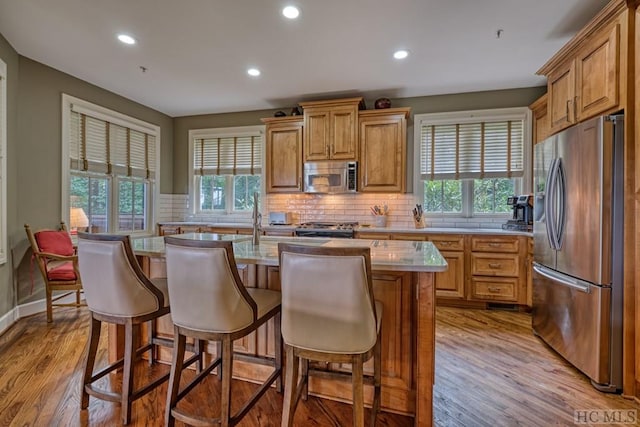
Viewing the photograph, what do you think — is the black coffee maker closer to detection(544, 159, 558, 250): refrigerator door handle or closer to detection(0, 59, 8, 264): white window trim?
detection(544, 159, 558, 250): refrigerator door handle

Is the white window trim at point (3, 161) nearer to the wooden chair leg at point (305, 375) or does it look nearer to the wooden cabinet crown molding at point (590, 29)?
the wooden chair leg at point (305, 375)

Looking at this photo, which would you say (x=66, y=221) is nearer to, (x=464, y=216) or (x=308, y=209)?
(x=308, y=209)

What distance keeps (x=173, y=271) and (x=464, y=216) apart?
372cm

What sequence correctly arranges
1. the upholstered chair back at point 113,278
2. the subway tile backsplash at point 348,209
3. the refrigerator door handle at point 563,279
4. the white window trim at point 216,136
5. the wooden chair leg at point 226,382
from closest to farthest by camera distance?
1. the wooden chair leg at point 226,382
2. the upholstered chair back at point 113,278
3. the refrigerator door handle at point 563,279
4. the subway tile backsplash at point 348,209
5. the white window trim at point 216,136

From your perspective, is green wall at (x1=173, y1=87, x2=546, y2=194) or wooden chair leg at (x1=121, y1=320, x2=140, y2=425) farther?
green wall at (x1=173, y1=87, x2=546, y2=194)

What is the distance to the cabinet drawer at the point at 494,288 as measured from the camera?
3.49m

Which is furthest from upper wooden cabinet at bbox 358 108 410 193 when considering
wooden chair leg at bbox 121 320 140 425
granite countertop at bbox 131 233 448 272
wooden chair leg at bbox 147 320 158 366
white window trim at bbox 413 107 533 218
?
wooden chair leg at bbox 121 320 140 425

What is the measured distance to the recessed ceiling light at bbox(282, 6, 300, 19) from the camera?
236cm

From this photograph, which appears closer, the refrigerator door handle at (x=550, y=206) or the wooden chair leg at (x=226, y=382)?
the wooden chair leg at (x=226, y=382)

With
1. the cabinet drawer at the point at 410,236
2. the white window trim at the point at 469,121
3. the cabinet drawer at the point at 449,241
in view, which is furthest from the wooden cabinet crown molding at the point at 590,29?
the cabinet drawer at the point at 410,236

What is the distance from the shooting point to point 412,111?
4.24 meters

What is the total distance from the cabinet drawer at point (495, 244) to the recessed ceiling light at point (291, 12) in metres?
2.85

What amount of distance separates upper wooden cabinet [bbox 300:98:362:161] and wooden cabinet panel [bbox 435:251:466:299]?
5.57 ft

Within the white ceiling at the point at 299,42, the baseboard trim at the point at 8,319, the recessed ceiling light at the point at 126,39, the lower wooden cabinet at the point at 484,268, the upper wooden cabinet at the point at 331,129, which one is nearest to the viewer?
the white ceiling at the point at 299,42
